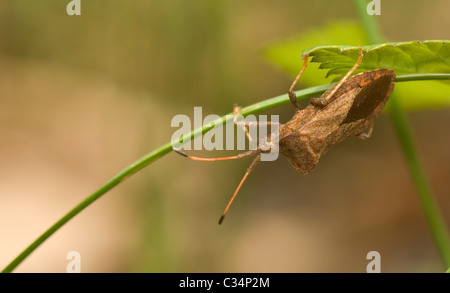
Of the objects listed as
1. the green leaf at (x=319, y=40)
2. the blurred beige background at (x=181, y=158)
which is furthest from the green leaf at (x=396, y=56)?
the blurred beige background at (x=181, y=158)

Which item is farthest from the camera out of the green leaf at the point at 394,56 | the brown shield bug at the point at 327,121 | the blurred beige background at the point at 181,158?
the blurred beige background at the point at 181,158

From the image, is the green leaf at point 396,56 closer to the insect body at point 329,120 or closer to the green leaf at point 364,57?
the green leaf at point 364,57

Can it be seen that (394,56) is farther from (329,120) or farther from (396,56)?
(329,120)

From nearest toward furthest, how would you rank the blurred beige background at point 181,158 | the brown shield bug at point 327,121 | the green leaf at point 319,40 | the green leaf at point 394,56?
1. the green leaf at point 394,56
2. the brown shield bug at point 327,121
3. the green leaf at point 319,40
4. the blurred beige background at point 181,158

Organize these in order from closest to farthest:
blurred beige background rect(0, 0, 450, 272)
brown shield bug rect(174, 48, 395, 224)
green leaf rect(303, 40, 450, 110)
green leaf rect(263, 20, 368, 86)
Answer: green leaf rect(303, 40, 450, 110)
brown shield bug rect(174, 48, 395, 224)
green leaf rect(263, 20, 368, 86)
blurred beige background rect(0, 0, 450, 272)

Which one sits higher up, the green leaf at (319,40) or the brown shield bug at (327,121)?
the green leaf at (319,40)

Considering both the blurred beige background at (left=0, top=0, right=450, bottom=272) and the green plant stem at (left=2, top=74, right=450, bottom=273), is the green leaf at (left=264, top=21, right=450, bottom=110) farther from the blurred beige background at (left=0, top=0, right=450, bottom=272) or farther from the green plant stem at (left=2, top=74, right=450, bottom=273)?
the blurred beige background at (left=0, top=0, right=450, bottom=272)

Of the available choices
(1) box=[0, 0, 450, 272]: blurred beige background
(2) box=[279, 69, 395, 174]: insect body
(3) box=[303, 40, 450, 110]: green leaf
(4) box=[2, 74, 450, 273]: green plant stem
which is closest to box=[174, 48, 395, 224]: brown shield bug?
(2) box=[279, 69, 395, 174]: insect body
